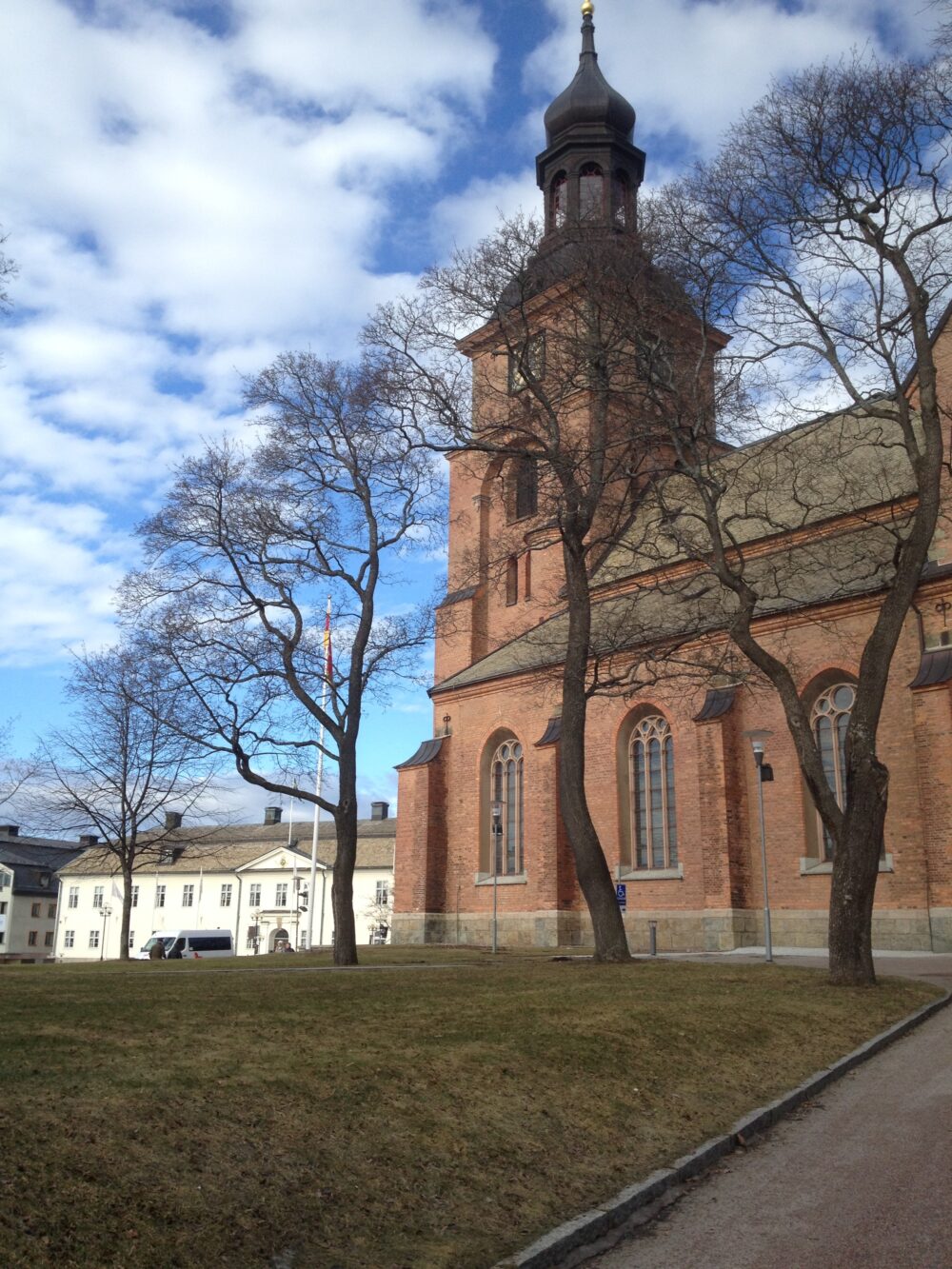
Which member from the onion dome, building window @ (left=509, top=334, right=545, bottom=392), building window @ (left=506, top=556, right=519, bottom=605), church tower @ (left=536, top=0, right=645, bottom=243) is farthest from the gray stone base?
the onion dome

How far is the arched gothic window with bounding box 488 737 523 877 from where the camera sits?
32094 millimetres

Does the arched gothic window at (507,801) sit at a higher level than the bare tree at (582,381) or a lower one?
lower

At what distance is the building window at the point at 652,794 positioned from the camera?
2794 cm

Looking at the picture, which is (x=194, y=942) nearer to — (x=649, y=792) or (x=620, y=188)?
(x=649, y=792)

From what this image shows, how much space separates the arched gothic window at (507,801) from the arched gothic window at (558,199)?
1702 centimetres

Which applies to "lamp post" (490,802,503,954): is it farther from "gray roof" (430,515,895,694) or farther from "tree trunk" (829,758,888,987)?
"tree trunk" (829,758,888,987)

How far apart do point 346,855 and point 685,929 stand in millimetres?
9642

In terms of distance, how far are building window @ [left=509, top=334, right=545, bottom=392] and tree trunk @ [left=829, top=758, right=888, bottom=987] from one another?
8807 mm

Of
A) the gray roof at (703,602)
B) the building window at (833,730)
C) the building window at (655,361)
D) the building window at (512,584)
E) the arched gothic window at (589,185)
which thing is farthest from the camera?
the building window at (512,584)

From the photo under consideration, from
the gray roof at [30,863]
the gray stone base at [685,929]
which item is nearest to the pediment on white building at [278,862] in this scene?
the gray roof at [30,863]

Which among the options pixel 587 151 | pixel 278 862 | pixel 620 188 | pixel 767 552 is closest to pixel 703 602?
pixel 767 552

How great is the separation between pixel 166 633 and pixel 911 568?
13.7 meters

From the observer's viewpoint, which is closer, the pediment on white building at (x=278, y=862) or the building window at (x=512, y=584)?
the building window at (x=512, y=584)

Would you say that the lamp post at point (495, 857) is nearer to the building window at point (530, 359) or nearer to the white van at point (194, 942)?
the building window at point (530, 359)
